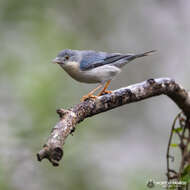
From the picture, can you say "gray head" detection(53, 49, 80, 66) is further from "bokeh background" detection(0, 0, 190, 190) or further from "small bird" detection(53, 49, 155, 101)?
"bokeh background" detection(0, 0, 190, 190)

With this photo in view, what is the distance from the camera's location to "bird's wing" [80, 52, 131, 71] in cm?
533

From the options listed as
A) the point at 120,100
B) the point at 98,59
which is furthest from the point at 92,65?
the point at 120,100

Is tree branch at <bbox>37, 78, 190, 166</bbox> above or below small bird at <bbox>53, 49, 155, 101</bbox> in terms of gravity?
below

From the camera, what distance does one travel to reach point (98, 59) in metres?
5.50

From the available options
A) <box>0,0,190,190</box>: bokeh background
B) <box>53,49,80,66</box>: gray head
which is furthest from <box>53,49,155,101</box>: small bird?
<box>0,0,190,190</box>: bokeh background

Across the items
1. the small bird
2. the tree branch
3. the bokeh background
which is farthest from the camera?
the bokeh background

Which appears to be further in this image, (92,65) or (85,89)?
(85,89)

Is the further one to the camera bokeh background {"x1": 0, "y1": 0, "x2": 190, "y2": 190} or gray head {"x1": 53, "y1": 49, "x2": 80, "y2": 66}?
bokeh background {"x1": 0, "y1": 0, "x2": 190, "y2": 190}

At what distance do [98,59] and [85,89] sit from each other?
2.72 m

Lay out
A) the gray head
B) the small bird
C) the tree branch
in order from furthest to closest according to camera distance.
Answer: the gray head < the small bird < the tree branch

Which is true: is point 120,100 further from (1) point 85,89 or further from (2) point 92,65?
(1) point 85,89

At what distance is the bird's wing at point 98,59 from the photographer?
5.33 meters

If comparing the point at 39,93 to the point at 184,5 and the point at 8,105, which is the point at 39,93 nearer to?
the point at 8,105

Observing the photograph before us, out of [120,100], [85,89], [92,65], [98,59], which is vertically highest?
[85,89]
